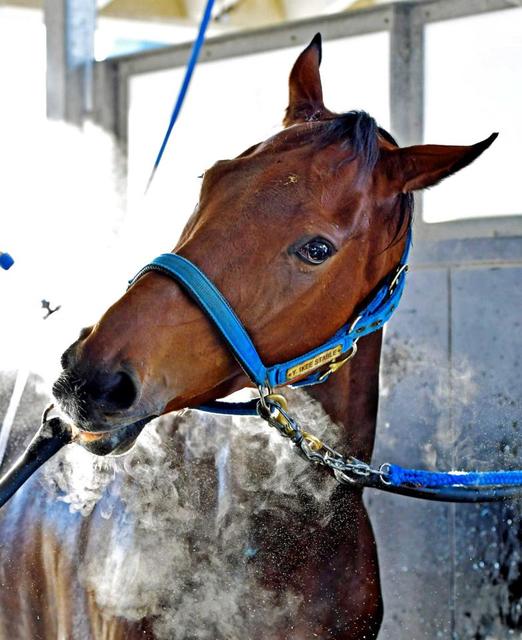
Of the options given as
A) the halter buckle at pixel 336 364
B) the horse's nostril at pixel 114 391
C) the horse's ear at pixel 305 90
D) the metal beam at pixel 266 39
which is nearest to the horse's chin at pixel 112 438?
the horse's nostril at pixel 114 391

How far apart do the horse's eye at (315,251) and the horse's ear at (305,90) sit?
48 cm

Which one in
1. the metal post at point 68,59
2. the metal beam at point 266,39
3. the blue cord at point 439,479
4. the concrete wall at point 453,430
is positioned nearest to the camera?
the blue cord at point 439,479

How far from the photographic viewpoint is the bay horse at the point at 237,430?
5.91 feet

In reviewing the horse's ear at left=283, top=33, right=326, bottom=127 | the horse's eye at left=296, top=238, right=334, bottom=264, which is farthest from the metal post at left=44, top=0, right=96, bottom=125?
the horse's eye at left=296, top=238, right=334, bottom=264

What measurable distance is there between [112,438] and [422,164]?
911mm

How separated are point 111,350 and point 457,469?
1898 millimetres

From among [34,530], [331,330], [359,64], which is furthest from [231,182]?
[359,64]

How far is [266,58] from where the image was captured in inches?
170

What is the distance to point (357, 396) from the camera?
2283 millimetres

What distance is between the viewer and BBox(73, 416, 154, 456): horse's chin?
1.83 m

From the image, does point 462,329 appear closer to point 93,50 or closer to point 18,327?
point 18,327

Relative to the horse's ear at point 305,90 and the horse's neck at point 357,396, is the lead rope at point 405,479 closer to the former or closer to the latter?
the horse's neck at point 357,396

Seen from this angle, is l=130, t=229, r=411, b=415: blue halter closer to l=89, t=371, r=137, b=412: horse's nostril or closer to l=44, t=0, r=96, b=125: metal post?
l=89, t=371, r=137, b=412: horse's nostril

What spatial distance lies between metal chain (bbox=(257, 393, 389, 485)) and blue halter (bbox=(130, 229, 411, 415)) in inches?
2.0
